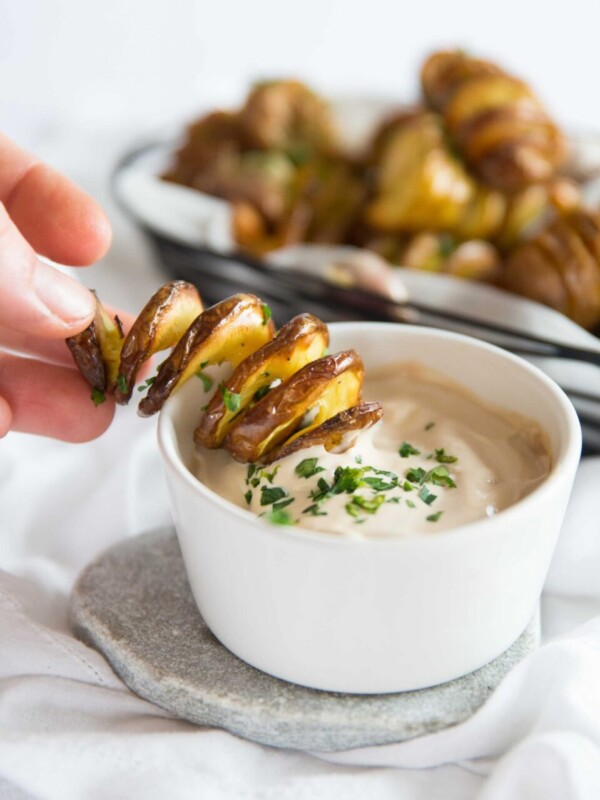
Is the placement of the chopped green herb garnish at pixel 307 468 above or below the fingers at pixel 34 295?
below

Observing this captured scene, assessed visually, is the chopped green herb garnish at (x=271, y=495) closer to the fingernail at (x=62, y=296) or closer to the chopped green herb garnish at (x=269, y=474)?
the chopped green herb garnish at (x=269, y=474)

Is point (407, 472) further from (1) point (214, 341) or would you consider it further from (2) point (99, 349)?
(2) point (99, 349)

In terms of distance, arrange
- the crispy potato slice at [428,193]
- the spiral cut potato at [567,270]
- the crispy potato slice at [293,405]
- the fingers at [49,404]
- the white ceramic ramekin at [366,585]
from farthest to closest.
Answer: the crispy potato slice at [428,193]
the spiral cut potato at [567,270]
the fingers at [49,404]
the crispy potato slice at [293,405]
the white ceramic ramekin at [366,585]

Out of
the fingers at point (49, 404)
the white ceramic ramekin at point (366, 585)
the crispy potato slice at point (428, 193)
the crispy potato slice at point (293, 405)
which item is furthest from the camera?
the crispy potato slice at point (428, 193)

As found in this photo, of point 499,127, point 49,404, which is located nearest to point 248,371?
point 49,404

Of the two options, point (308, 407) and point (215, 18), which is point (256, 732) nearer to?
point (308, 407)

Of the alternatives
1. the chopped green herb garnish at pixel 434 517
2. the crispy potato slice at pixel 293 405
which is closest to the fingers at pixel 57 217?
the crispy potato slice at pixel 293 405

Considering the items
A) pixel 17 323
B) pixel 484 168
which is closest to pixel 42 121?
pixel 484 168

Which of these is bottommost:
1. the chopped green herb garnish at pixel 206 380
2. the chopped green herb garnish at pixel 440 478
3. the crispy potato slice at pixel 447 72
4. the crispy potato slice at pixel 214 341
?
the chopped green herb garnish at pixel 440 478
